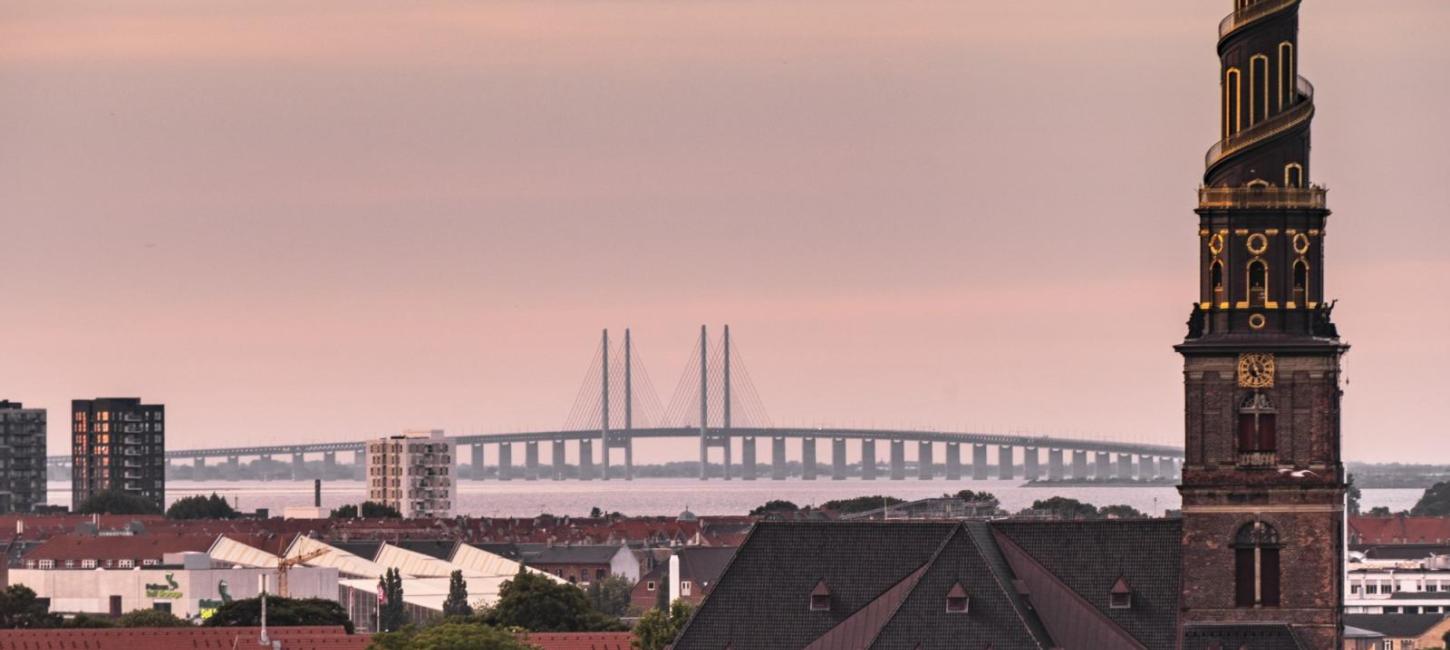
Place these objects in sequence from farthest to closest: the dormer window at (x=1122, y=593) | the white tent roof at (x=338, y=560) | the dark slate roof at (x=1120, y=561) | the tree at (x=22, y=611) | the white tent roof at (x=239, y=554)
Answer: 1. the white tent roof at (x=338, y=560)
2. the white tent roof at (x=239, y=554)
3. the tree at (x=22, y=611)
4. the dormer window at (x=1122, y=593)
5. the dark slate roof at (x=1120, y=561)

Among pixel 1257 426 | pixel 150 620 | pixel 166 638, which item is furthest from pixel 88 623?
pixel 1257 426

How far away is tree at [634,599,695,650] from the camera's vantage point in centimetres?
10494

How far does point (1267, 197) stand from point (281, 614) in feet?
228

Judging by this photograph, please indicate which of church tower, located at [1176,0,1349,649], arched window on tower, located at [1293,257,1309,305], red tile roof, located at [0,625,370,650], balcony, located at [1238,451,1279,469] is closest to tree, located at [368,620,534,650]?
red tile roof, located at [0,625,370,650]

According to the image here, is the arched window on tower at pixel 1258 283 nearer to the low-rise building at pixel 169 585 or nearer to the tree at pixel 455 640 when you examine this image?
the tree at pixel 455 640

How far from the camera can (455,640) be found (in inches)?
4048

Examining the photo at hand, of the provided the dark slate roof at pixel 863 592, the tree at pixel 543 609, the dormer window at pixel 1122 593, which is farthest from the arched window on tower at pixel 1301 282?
the tree at pixel 543 609

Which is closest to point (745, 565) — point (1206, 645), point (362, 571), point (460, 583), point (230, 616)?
point (1206, 645)

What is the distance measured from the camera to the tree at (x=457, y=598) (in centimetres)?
15888

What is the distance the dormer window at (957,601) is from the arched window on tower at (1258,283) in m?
7.54

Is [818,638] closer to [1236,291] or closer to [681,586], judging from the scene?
[1236,291]

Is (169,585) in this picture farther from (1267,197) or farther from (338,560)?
(1267,197)

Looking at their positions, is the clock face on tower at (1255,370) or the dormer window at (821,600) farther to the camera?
the dormer window at (821,600)

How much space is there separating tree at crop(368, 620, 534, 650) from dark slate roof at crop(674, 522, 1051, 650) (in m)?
25.7
